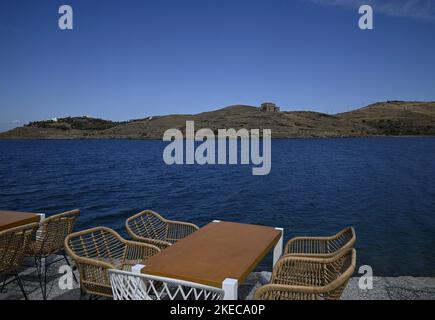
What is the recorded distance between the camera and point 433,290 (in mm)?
4242

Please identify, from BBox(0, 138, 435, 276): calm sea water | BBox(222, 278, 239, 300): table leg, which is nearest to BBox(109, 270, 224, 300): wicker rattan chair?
BBox(222, 278, 239, 300): table leg

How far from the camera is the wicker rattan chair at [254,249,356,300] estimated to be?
2773mm

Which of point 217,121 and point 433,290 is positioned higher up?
point 217,121

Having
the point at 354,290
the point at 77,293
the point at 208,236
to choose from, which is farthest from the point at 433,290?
the point at 77,293

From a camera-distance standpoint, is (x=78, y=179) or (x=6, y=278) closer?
(x=6, y=278)

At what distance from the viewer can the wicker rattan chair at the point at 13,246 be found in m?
3.35

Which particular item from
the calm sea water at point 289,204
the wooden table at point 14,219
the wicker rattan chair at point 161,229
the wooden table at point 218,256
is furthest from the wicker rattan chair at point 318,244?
the calm sea water at point 289,204

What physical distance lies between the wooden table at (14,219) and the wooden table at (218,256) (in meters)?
1.92

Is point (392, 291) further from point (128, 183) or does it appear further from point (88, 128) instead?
point (88, 128)

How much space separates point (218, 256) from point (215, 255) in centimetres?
4

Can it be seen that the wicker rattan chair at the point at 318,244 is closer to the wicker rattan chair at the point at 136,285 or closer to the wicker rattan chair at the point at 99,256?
the wicker rattan chair at the point at 99,256

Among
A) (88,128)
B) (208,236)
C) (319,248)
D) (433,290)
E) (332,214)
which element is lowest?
(332,214)

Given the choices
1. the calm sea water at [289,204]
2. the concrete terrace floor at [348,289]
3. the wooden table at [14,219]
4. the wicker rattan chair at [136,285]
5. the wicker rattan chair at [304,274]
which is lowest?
the calm sea water at [289,204]
